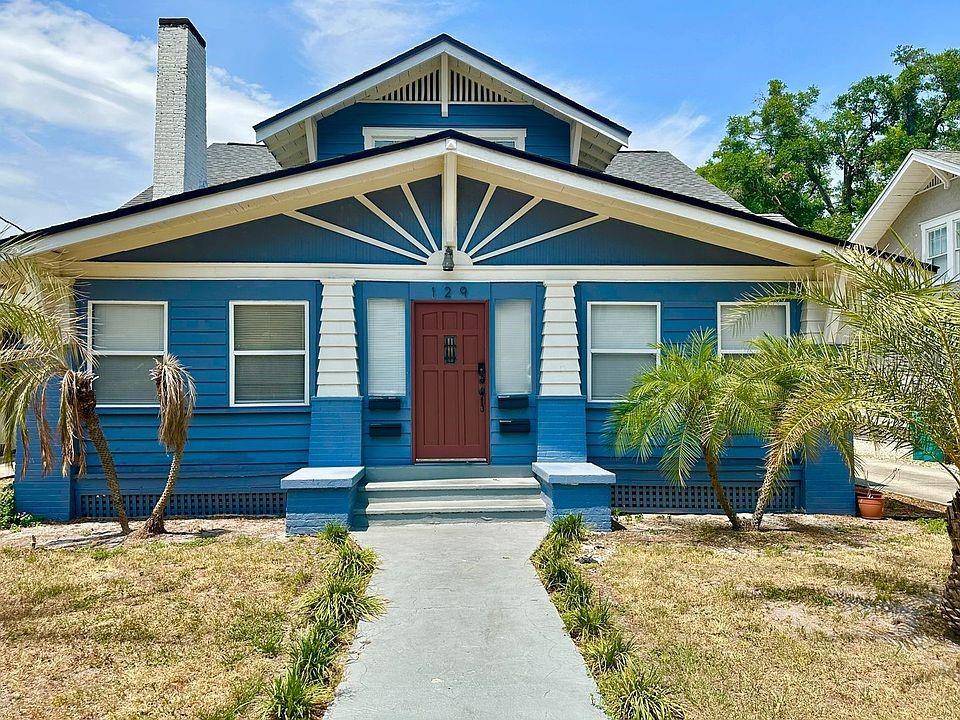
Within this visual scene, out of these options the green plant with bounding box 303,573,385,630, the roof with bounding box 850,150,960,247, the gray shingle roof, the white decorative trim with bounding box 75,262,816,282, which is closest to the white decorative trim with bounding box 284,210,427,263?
the white decorative trim with bounding box 75,262,816,282

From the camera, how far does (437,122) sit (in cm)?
1136

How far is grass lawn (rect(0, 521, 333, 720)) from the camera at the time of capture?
13.0 feet

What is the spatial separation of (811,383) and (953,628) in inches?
73.8

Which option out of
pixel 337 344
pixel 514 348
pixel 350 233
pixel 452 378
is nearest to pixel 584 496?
pixel 514 348

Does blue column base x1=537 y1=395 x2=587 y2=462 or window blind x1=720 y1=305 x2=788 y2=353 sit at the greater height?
window blind x1=720 y1=305 x2=788 y2=353

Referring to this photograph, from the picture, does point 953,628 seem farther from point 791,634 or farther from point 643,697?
point 643,697

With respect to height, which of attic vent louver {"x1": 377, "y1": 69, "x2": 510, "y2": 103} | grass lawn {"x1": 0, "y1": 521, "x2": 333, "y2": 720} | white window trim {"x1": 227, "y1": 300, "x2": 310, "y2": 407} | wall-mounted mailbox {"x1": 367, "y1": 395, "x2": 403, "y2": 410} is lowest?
grass lawn {"x1": 0, "y1": 521, "x2": 333, "y2": 720}

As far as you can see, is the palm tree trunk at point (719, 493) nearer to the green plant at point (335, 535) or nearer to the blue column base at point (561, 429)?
the blue column base at point (561, 429)

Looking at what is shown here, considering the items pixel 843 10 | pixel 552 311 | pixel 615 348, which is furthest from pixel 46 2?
pixel 843 10

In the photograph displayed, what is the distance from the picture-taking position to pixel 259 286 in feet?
30.1

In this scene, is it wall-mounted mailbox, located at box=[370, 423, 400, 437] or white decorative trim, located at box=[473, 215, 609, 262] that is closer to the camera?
wall-mounted mailbox, located at box=[370, 423, 400, 437]

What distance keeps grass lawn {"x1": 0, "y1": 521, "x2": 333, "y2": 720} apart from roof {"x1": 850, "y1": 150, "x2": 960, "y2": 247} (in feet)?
53.7

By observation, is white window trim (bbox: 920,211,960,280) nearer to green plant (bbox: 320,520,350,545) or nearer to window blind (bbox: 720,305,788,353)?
window blind (bbox: 720,305,788,353)

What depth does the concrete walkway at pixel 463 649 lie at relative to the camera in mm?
3875
